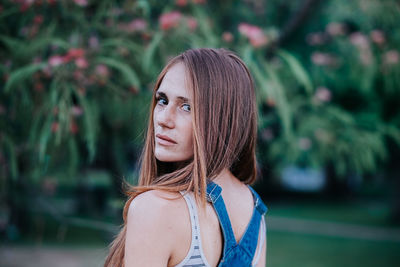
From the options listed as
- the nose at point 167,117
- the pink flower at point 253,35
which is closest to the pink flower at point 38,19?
the pink flower at point 253,35

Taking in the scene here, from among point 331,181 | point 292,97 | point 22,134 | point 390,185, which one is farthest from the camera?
point 331,181

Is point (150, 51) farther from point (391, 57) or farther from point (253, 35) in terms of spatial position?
point (391, 57)

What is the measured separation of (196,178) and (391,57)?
392cm

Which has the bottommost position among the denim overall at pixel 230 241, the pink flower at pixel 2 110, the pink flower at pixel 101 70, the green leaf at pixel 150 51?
the denim overall at pixel 230 241

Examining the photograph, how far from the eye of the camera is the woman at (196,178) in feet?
3.76

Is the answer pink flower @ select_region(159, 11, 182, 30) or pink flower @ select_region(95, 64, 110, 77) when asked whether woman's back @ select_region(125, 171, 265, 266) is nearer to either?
pink flower @ select_region(95, 64, 110, 77)

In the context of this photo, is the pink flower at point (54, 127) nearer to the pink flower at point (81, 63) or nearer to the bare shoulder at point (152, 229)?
the pink flower at point (81, 63)

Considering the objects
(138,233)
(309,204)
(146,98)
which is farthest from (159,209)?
(309,204)

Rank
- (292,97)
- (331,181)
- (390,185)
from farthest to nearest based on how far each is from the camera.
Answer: (331,181) < (390,185) < (292,97)

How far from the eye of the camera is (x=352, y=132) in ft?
13.6

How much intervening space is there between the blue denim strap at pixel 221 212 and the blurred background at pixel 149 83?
75 centimetres

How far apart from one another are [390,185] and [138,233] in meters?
11.0


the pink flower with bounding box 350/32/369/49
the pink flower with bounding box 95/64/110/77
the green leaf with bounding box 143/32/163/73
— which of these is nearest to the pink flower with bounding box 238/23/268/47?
the green leaf with bounding box 143/32/163/73

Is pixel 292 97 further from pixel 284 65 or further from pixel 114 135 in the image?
pixel 114 135
